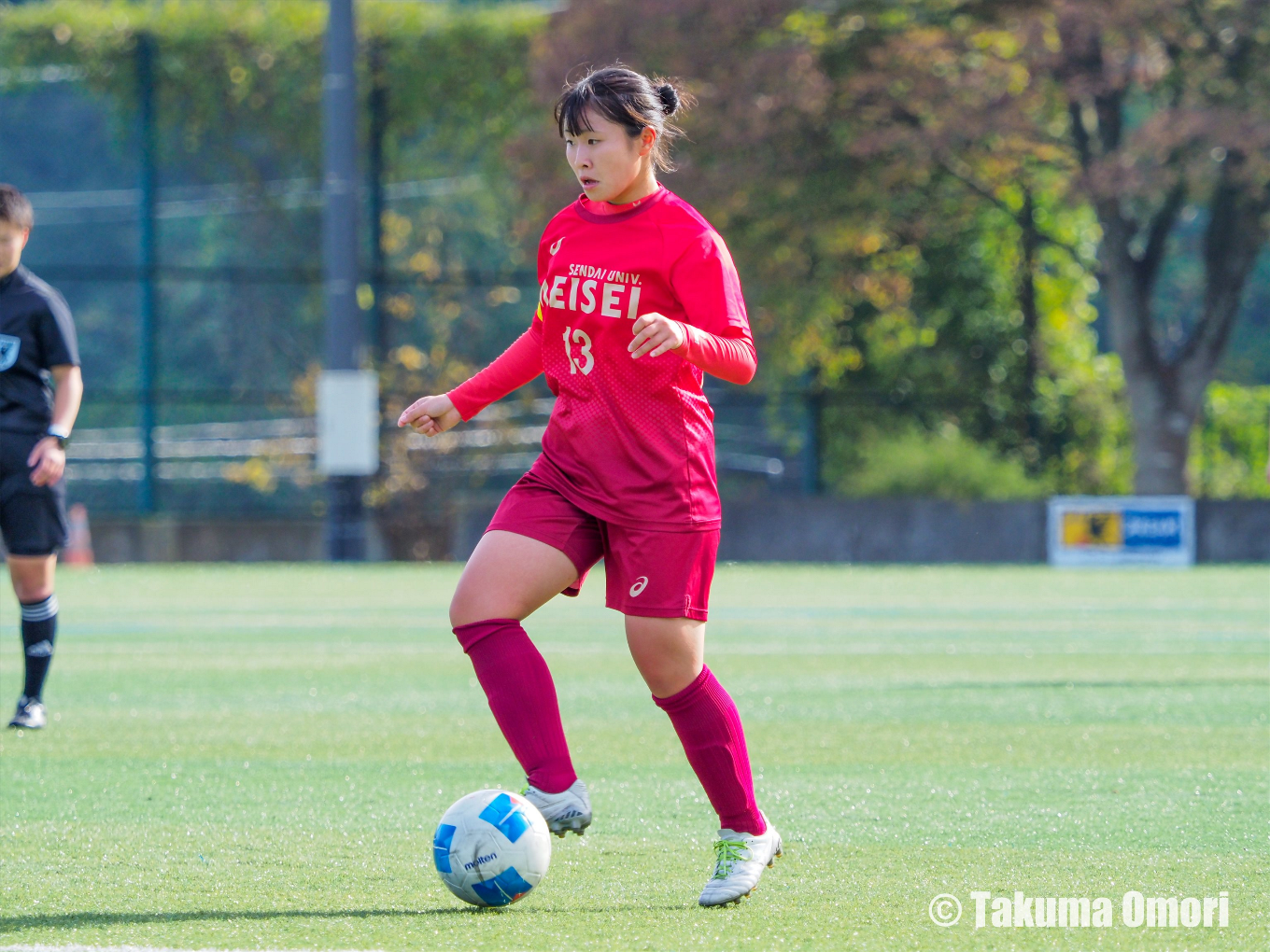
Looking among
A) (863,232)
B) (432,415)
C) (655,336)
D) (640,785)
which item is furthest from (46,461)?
(863,232)

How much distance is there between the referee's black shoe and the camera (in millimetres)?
7418

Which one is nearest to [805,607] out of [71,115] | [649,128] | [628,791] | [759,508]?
[759,508]

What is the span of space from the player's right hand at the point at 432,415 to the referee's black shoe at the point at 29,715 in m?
3.36

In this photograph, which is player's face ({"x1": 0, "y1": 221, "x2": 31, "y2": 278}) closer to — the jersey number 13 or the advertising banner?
the jersey number 13

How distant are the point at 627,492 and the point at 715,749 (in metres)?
0.63

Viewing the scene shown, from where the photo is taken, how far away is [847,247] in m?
24.7

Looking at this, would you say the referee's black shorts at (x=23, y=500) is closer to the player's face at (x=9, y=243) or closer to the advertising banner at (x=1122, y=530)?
Result: the player's face at (x=9, y=243)

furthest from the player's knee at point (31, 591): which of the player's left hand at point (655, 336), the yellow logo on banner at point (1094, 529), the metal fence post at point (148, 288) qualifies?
the metal fence post at point (148, 288)

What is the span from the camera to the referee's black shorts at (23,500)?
280 inches

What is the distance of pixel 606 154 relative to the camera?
14.3ft

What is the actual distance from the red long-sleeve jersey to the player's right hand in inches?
13.7

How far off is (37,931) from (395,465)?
20931 millimetres

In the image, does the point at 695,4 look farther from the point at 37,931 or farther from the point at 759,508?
the point at 37,931

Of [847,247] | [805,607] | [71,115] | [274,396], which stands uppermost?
[71,115]
